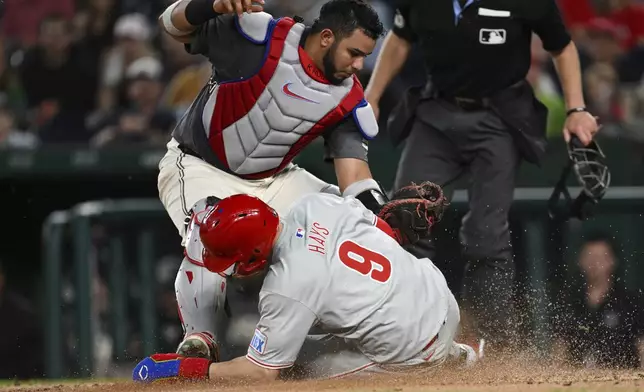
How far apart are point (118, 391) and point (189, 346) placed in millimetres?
373

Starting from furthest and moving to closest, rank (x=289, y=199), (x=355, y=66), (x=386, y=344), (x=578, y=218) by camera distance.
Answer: (x=578, y=218) < (x=289, y=199) < (x=355, y=66) < (x=386, y=344)

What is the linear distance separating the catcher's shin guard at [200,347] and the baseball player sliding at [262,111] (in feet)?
0.03

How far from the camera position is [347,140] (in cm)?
593

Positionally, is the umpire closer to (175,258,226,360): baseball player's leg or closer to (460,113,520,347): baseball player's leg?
(460,113,520,347): baseball player's leg

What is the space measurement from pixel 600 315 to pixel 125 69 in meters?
4.63

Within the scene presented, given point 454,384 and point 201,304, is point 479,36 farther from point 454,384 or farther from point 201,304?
point 454,384

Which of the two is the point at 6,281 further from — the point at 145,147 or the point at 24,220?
the point at 145,147

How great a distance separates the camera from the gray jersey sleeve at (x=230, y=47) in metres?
5.74

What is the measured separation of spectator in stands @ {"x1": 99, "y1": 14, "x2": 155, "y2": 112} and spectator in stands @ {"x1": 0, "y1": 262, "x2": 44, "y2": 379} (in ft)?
5.82

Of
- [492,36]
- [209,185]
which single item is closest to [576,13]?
[492,36]

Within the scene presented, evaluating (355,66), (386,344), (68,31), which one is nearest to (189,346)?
(386,344)

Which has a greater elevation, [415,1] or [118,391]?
[415,1]

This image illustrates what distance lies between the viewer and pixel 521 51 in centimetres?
679

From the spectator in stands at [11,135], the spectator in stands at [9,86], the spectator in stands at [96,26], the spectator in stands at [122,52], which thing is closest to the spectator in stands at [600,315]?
the spectator in stands at [122,52]
